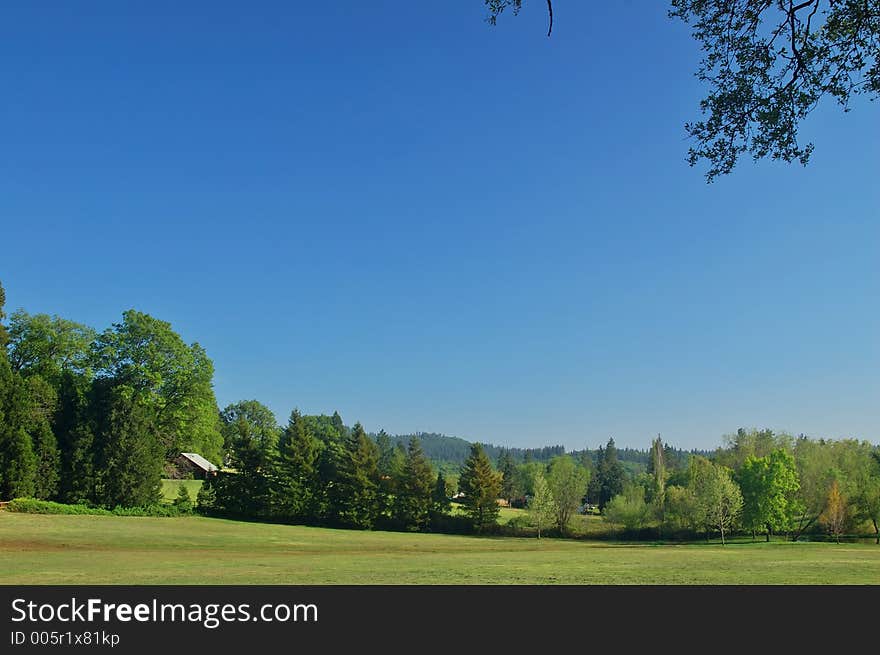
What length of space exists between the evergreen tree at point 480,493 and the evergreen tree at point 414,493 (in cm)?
348

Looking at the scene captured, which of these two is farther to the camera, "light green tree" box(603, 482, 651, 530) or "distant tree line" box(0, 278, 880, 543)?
"light green tree" box(603, 482, 651, 530)

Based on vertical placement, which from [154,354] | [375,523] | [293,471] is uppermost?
[154,354]

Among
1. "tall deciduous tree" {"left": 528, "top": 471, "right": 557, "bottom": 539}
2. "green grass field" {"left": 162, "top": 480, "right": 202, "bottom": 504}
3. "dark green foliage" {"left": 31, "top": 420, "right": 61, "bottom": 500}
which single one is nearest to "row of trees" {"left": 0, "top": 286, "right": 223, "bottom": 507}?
"dark green foliage" {"left": 31, "top": 420, "right": 61, "bottom": 500}

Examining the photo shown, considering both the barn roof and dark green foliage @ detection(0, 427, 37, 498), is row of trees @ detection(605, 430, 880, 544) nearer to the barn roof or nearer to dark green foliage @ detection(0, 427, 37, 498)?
the barn roof

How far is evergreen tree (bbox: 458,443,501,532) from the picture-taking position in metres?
60.8

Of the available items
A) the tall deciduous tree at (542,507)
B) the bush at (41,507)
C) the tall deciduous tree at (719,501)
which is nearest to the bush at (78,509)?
the bush at (41,507)

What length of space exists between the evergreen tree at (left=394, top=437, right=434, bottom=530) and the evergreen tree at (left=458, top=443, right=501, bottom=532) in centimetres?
348

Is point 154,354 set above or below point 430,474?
above

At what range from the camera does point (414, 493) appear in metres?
60.3
